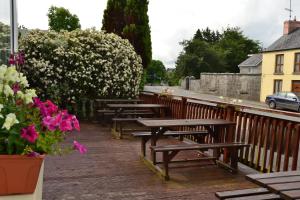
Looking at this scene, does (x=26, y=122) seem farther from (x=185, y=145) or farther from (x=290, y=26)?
(x=290, y=26)

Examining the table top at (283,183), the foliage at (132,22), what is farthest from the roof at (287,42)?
the table top at (283,183)

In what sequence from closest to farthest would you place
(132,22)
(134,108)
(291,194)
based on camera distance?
(291,194) → (134,108) → (132,22)

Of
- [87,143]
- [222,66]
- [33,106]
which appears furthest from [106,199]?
[222,66]

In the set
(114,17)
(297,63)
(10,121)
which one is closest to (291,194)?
(10,121)

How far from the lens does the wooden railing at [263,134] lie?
4863 mm

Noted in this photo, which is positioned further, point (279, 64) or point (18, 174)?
point (279, 64)

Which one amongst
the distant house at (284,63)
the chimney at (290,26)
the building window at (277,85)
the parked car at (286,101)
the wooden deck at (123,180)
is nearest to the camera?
the wooden deck at (123,180)

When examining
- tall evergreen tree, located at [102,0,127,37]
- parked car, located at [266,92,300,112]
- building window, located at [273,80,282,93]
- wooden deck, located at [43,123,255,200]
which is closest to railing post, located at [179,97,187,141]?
wooden deck, located at [43,123,255,200]

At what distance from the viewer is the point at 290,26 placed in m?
30.0

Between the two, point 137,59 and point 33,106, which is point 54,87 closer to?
point 137,59

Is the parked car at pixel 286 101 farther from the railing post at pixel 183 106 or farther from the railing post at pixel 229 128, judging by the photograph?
the railing post at pixel 229 128

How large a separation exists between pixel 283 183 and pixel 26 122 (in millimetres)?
2023

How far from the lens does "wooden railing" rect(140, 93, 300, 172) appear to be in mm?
4863

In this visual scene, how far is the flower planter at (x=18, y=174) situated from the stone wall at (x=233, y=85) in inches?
A: 1277
